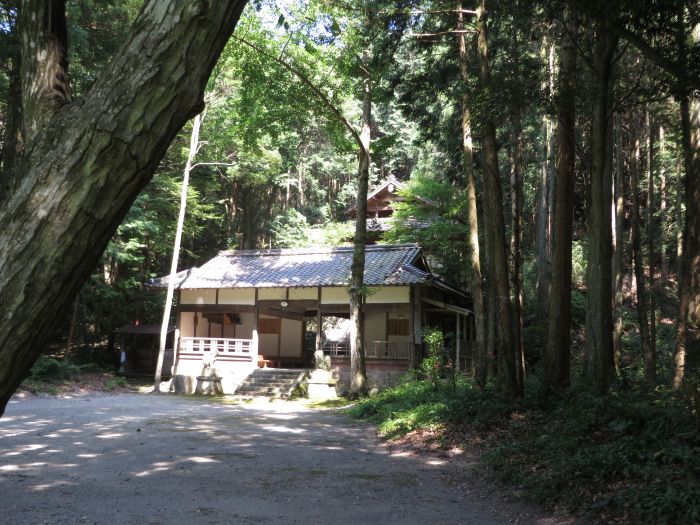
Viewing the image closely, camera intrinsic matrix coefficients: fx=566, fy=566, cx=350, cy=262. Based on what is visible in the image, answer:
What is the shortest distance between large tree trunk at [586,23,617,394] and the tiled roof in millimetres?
9555

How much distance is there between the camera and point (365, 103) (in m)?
15.4

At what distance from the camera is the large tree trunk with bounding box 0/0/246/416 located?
4.08 feet

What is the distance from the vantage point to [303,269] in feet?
66.2

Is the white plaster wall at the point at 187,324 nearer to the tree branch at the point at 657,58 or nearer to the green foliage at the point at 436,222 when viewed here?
the green foliage at the point at 436,222

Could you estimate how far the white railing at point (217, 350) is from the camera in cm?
1906

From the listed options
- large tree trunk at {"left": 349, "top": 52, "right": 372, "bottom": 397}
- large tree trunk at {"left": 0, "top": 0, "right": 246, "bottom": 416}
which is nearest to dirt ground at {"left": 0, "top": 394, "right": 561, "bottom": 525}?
large tree trunk at {"left": 0, "top": 0, "right": 246, "bottom": 416}

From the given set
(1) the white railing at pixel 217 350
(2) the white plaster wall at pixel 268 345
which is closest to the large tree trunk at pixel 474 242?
(1) the white railing at pixel 217 350

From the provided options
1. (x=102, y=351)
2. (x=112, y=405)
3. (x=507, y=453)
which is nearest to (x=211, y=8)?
(x=507, y=453)

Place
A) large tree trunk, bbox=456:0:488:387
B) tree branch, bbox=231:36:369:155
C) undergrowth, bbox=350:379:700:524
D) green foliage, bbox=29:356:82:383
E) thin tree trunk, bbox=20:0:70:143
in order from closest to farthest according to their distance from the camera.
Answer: thin tree trunk, bbox=20:0:70:143, undergrowth, bbox=350:379:700:524, large tree trunk, bbox=456:0:488:387, tree branch, bbox=231:36:369:155, green foliage, bbox=29:356:82:383

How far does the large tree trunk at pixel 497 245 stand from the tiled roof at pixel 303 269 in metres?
8.14

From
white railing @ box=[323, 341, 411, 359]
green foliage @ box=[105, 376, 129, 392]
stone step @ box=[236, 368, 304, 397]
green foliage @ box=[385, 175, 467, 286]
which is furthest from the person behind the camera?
green foliage @ box=[385, 175, 467, 286]

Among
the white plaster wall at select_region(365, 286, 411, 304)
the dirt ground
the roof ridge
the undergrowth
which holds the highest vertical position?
the roof ridge

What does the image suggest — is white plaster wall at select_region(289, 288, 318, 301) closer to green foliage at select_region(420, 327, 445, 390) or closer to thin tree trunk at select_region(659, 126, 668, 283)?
green foliage at select_region(420, 327, 445, 390)

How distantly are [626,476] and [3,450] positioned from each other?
7101 mm
